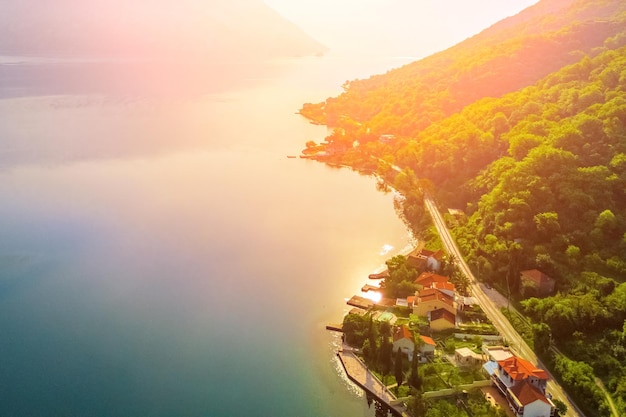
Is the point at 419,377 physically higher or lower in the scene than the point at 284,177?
lower

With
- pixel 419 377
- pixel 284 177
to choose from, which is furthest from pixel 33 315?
pixel 284 177

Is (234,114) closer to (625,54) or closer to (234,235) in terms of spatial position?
(234,235)

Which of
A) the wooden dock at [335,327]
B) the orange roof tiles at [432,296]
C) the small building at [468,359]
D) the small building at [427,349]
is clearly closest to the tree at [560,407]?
the small building at [468,359]

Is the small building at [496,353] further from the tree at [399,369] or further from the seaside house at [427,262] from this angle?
the seaside house at [427,262]

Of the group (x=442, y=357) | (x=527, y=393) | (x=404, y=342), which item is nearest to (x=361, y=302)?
(x=404, y=342)

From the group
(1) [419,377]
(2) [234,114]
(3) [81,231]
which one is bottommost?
(1) [419,377]

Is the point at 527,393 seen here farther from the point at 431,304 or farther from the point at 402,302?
the point at 402,302

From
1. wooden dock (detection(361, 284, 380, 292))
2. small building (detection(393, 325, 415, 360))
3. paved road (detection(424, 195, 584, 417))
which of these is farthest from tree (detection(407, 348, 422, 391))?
wooden dock (detection(361, 284, 380, 292))
